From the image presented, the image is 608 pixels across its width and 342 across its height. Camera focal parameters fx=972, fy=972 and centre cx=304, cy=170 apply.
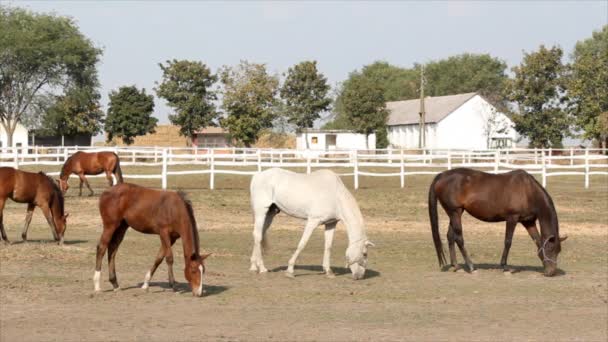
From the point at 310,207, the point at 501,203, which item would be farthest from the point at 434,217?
the point at 310,207

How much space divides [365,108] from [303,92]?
6282mm

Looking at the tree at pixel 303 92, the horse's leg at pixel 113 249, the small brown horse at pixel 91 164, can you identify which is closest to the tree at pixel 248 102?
the tree at pixel 303 92

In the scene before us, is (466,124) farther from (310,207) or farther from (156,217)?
(156,217)

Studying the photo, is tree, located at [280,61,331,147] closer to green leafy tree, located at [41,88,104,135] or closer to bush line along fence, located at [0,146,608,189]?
green leafy tree, located at [41,88,104,135]

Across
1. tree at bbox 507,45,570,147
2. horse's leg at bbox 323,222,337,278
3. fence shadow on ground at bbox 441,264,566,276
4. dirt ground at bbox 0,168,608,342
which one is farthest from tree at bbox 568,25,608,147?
horse's leg at bbox 323,222,337,278

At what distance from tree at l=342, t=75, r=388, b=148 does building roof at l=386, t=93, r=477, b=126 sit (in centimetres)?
336

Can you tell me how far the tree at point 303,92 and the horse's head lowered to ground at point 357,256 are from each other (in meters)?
70.3

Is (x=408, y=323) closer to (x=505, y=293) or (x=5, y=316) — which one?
(x=505, y=293)

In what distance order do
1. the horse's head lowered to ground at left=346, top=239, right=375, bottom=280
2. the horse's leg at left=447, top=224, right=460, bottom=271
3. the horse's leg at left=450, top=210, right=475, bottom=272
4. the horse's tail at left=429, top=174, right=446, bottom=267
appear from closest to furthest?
the horse's head lowered to ground at left=346, top=239, right=375, bottom=280 < the horse's leg at left=450, top=210, right=475, bottom=272 < the horse's tail at left=429, top=174, right=446, bottom=267 < the horse's leg at left=447, top=224, right=460, bottom=271

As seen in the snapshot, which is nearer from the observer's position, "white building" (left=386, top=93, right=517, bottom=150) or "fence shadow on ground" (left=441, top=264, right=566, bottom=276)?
"fence shadow on ground" (left=441, top=264, right=566, bottom=276)

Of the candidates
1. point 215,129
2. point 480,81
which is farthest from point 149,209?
point 480,81

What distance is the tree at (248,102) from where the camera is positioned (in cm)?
7969

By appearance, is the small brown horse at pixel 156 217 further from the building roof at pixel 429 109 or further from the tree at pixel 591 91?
the building roof at pixel 429 109

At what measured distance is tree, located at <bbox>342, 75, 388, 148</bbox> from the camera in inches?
3221
